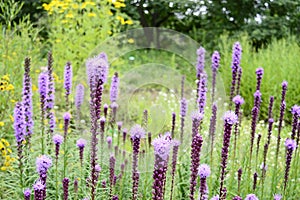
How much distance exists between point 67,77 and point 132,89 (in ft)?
10.0

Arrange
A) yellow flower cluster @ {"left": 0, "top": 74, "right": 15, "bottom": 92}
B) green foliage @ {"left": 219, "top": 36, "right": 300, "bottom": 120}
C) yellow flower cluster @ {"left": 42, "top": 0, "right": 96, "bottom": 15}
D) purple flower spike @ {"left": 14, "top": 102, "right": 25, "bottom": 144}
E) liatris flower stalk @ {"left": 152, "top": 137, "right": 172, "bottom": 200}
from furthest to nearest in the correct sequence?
green foliage @ {"left": 219, "top": 36, "right": 300, "bottom": 120} < yellow flower cluster @ {"left": 42, "top": 0, "right": 96, "bottom": 15} < yellow flower cluster @ {"left": 0, "top": 74, "right": 15, "bottom": 92} < purple flower spike @ {"left": 14, "top": 102, "right": 25, "bottom": 144} < liatris flower stalk @ {"left": 152, "top": 137, "right": 172, "bottom": 200}

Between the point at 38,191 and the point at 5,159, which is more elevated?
the point at 5,159

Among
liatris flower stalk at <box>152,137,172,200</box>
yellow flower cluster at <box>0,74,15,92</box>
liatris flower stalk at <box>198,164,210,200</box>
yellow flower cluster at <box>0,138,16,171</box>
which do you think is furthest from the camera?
yellow flower cluster at <box>0,74,15,92</box>

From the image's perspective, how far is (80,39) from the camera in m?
6.81

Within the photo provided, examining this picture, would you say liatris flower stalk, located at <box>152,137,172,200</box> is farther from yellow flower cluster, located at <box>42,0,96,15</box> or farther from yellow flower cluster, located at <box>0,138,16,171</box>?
yellow flower cluster, located at <box>42,0,96,15</box>

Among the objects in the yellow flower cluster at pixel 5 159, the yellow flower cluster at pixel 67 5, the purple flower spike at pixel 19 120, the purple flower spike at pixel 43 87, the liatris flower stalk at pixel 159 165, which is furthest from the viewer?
the yellow flower cluster at pixel 67 5

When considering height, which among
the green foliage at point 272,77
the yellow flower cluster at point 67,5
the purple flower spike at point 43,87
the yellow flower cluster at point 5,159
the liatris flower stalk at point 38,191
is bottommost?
the liatris flower stalk at point 38,191

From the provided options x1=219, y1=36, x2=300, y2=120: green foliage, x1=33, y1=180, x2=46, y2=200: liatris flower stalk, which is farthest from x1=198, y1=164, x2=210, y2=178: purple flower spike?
x1=219, y1=36, x2=300, y2=120: green foliage

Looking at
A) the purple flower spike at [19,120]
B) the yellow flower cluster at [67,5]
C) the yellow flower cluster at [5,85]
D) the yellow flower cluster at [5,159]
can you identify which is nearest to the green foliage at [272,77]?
the yellow flower cluster at [67,5]

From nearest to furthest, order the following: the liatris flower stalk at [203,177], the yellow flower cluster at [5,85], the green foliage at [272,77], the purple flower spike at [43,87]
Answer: the liatris flower stalk at [203,177] < the purple flower spike at [43,87] < the yellow flower cluster at [5,85] < the green foliage at [272,77]

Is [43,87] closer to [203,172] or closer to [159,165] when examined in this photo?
[203,172]

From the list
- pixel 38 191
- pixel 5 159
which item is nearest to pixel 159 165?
pixel 38 191

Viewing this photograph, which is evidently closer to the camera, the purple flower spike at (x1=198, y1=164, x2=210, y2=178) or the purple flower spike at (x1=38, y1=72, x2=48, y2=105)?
the purple flower spike at (x1=198, y1=164, x2=210, y2=178)

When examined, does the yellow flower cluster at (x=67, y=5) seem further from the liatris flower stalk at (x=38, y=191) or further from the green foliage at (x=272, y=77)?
the liatris flower stalk at (x=38, y=191)
